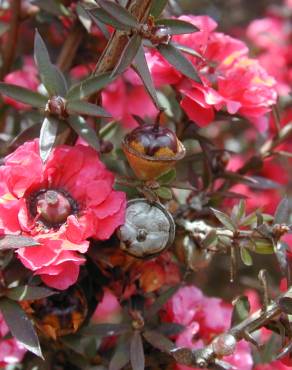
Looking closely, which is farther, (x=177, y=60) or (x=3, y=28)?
(x=3, y=28)

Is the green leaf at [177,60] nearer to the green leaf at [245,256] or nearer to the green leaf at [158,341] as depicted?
the green leaf at [245,256]

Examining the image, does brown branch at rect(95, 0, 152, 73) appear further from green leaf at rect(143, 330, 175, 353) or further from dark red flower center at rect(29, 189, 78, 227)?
green leaf at rect(143, 330, 175, 353)

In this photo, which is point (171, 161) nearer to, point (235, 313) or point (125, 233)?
point (125, 233)

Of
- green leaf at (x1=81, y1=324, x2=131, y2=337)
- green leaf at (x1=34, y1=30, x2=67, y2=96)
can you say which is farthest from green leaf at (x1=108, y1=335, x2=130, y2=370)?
green leaf at (x1=34, y1=30, x2=67, y2=96)

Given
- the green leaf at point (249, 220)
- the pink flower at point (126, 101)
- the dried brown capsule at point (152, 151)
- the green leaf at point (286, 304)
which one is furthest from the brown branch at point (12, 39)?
the green leaf at point (286, 304)

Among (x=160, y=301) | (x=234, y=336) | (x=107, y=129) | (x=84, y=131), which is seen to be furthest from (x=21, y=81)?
(x=234, y=336)

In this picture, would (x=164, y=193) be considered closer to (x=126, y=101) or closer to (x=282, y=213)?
(x=282, y=213)
